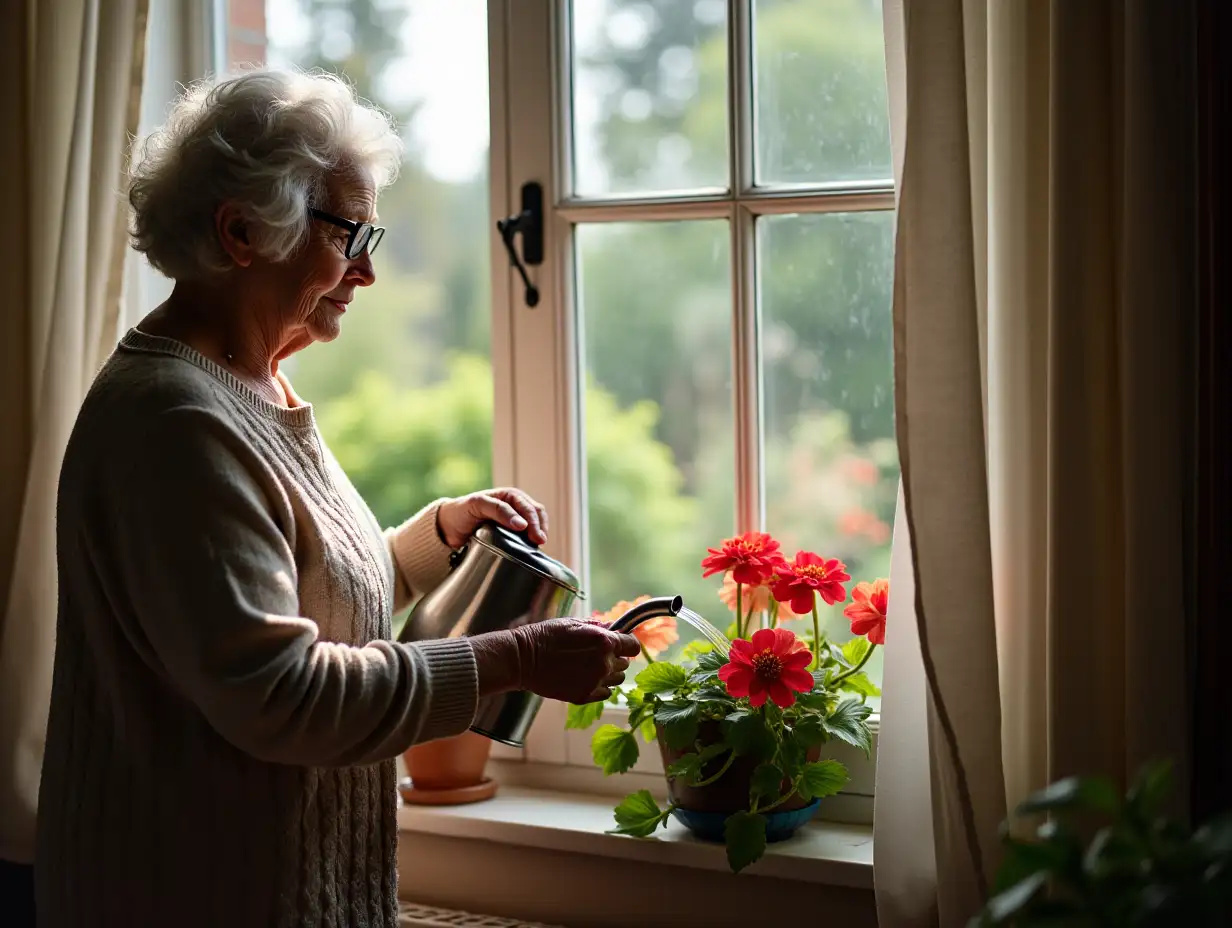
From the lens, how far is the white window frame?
5.84 feet

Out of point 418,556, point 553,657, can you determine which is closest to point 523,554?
point 553,657

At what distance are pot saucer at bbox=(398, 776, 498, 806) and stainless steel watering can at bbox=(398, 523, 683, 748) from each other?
410 mm

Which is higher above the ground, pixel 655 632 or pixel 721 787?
pixel 655 632

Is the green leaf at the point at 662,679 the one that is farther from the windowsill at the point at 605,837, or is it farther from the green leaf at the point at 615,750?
the windowsill at the point at 605,837

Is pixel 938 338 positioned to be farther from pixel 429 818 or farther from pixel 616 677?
pixel 429 818

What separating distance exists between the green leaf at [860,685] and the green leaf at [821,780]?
0.11m

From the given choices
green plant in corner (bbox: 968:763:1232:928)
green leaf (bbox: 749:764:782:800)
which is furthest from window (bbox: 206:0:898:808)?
green plant in corner (bbox: 968:763:1232:928)

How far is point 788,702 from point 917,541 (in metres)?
0.29

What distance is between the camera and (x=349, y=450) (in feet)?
6.91

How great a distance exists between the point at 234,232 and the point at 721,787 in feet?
2.85

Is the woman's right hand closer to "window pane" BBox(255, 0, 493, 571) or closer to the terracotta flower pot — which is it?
the terracotta flower pot

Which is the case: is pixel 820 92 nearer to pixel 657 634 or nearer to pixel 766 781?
pixel 657 634

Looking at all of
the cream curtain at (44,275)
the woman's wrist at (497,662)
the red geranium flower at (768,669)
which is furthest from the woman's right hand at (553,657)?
the cream curtain at (44,275)

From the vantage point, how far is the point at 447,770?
1.88 meters
